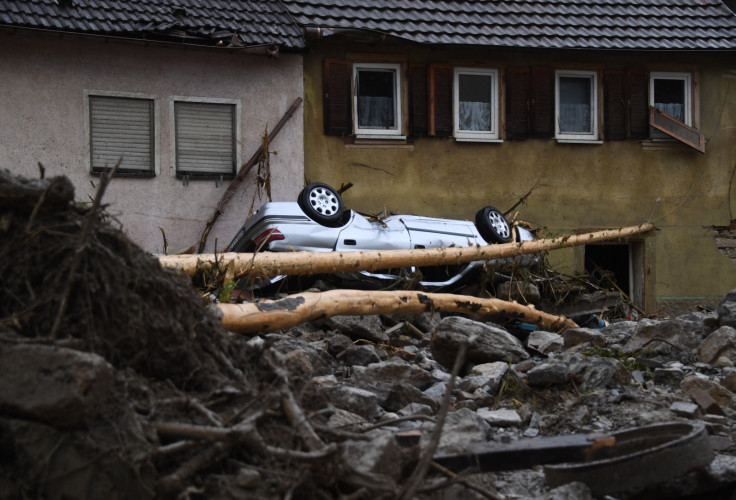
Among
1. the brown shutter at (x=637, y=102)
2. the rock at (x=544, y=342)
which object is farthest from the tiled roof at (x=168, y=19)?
the rock at (x=544, y=342)

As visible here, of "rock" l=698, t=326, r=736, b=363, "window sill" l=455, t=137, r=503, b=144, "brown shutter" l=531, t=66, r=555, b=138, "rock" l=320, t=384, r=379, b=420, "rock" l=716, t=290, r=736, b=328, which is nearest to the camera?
"rock" l=320, t=384, r=379, b=420

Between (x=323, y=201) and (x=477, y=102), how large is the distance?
5.26 metres

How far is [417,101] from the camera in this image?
16.5 m

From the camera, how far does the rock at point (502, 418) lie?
6172 mm

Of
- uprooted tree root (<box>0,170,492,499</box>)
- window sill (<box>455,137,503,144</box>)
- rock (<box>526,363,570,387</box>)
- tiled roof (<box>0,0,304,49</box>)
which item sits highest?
tiled roof (<box>0,0,304,49</box>)

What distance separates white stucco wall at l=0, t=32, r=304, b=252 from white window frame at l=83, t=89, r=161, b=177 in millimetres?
44

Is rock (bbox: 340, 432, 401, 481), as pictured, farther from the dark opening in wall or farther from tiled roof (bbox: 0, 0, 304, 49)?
the dark opening in wall

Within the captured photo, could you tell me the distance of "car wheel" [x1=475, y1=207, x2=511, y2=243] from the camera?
44.5 ft

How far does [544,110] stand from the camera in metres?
17.0

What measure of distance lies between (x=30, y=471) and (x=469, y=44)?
13418 millimetres

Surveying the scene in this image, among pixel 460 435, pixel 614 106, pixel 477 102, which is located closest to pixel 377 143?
pixel 477 102

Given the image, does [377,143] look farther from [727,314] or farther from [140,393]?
[140,393]

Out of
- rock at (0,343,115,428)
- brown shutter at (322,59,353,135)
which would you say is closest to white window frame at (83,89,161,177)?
brown shutter at (322,59,353,135)

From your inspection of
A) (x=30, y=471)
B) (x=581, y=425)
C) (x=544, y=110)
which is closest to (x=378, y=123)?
(x=544, y=110)
